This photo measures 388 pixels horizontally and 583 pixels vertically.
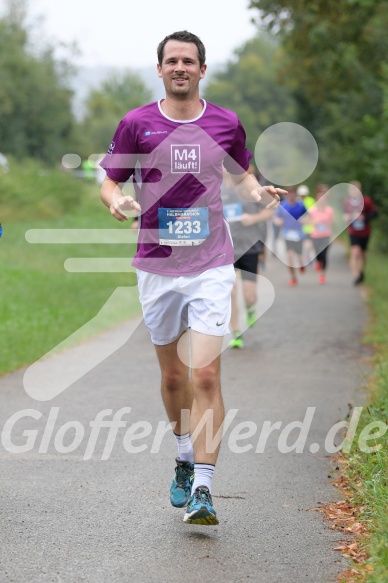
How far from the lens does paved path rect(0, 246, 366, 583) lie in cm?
492

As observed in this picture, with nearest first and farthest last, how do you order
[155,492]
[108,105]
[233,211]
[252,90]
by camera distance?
[155,492] → [233,211] → [108,105] → [252,90]

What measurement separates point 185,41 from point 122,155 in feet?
2.09

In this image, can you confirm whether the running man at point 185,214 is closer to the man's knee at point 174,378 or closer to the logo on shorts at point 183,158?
the logo on shorts at point 183,158

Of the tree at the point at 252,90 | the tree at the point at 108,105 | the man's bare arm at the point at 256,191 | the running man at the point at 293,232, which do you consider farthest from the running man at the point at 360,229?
the tree at the point at 252,90

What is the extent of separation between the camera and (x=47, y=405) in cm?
893

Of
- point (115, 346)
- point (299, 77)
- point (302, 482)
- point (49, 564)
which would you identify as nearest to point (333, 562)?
point (49, 564)

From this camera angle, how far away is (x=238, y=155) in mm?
5902

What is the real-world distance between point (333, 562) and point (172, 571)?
704 mm

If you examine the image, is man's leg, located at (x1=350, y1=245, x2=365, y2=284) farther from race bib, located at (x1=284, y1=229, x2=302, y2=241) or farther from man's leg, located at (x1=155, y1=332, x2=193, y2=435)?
man's leg, located at (x1=155, y1=332, x2=193, y2=435)

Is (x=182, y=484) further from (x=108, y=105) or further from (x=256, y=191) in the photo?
(x=108, y=105)

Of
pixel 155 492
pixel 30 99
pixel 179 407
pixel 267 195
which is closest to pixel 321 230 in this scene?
pixel 155 492

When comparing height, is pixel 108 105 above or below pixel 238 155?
below

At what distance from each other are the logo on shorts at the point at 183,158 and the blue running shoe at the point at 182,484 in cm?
148

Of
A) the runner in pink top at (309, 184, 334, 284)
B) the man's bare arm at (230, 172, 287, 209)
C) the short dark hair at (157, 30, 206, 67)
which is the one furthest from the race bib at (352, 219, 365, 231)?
the short dark hair at (157, 30, 206, 67)
